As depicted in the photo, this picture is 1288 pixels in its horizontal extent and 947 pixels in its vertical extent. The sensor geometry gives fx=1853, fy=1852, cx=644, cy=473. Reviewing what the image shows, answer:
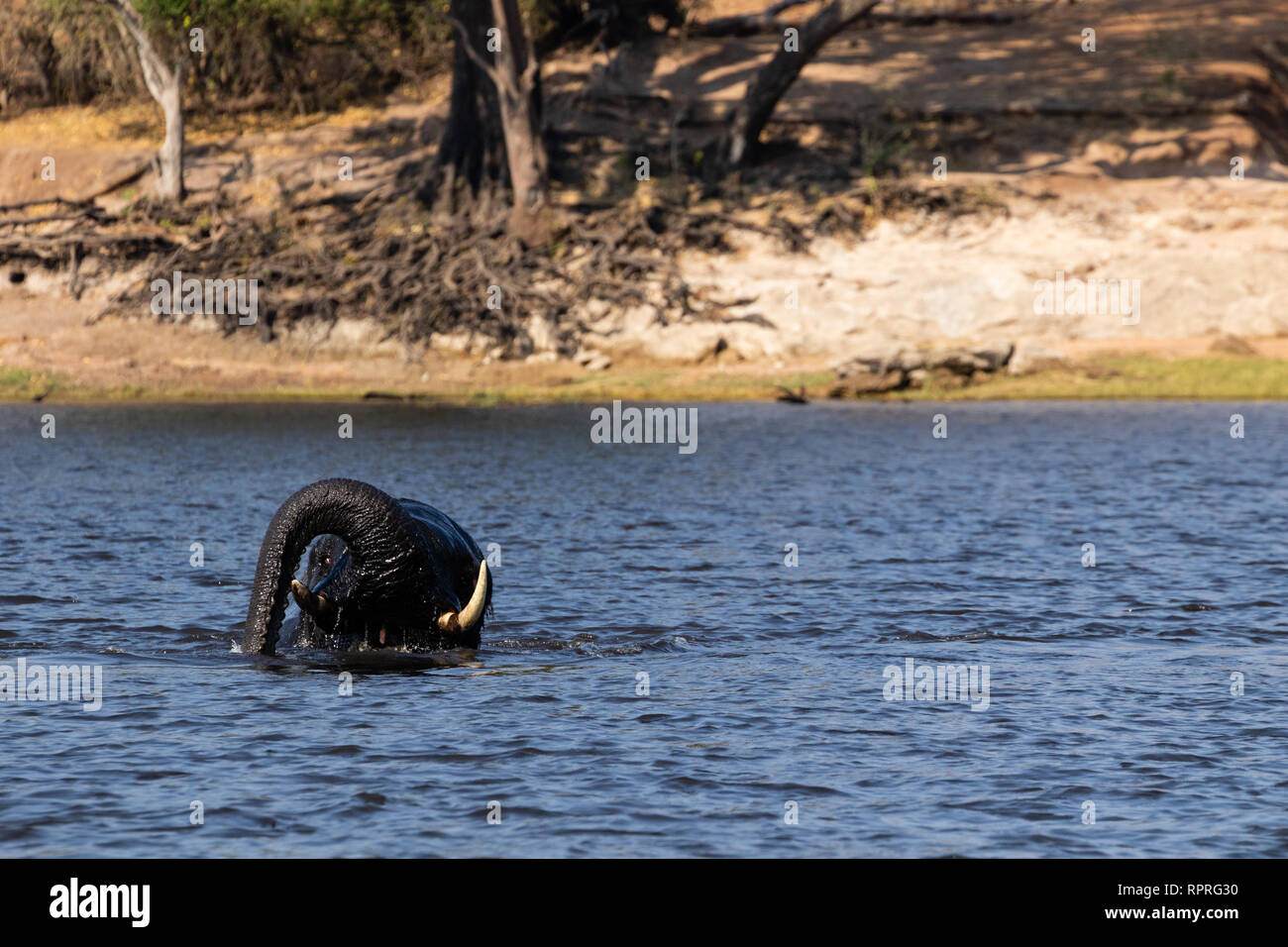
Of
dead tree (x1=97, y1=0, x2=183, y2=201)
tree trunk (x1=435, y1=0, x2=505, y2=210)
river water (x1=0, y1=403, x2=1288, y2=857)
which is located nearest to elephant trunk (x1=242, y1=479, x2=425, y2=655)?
river water (x1=0, y1=403, x2=1288, y2=857)

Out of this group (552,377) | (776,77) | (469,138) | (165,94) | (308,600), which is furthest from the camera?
(776,77)

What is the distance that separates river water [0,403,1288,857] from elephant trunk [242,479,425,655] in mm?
809

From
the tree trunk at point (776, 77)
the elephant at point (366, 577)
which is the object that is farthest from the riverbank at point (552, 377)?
the elephant at point (366, 577)

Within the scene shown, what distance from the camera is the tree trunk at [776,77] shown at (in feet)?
147

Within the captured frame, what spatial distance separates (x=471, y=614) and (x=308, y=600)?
110 cm

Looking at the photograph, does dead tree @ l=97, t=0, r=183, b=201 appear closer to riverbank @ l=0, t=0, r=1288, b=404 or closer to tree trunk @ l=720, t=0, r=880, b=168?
riverbank @ l=0, t=0, r=1288, b=404

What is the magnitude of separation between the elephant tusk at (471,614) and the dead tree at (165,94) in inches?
1400

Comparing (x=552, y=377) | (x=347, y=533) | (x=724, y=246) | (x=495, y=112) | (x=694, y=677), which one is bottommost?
(x=694, y=677)

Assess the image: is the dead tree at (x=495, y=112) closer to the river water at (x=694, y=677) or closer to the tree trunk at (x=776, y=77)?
the tree trunk at (x=776, y=77)

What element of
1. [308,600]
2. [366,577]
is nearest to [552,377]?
[366,577]

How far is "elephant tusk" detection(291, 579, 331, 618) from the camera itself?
12.1m

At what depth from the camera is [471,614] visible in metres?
12.6

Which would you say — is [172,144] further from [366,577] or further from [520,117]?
[366,577]

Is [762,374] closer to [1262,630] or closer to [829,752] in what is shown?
[1262,630]
